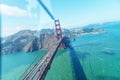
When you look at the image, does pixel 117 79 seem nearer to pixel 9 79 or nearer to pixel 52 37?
pixel 9 79

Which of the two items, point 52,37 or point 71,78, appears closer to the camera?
point 71,78

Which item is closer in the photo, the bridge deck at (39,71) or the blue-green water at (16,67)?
the bridge deck at (39,71)

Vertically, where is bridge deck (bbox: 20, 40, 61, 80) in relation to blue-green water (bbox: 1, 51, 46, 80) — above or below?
above

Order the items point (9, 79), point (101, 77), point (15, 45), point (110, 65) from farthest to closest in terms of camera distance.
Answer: point (15, 45) → point (9, 79) → point (110, 65) → point (101, 77)

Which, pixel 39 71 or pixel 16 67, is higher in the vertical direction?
pixel 39 71

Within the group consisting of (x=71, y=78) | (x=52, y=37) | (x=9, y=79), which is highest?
(x=52, y=37)

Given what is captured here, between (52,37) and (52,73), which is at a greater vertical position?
(52,37)

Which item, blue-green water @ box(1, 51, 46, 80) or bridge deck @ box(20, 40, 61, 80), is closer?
bridge deck @ box(20, 40, 61, 80)

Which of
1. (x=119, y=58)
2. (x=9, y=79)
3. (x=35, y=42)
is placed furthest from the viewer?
(x=35, y=42)

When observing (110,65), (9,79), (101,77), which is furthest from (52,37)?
(101,77)

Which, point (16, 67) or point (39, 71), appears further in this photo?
point (16, 67)

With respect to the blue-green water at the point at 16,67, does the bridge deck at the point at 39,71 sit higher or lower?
higher
